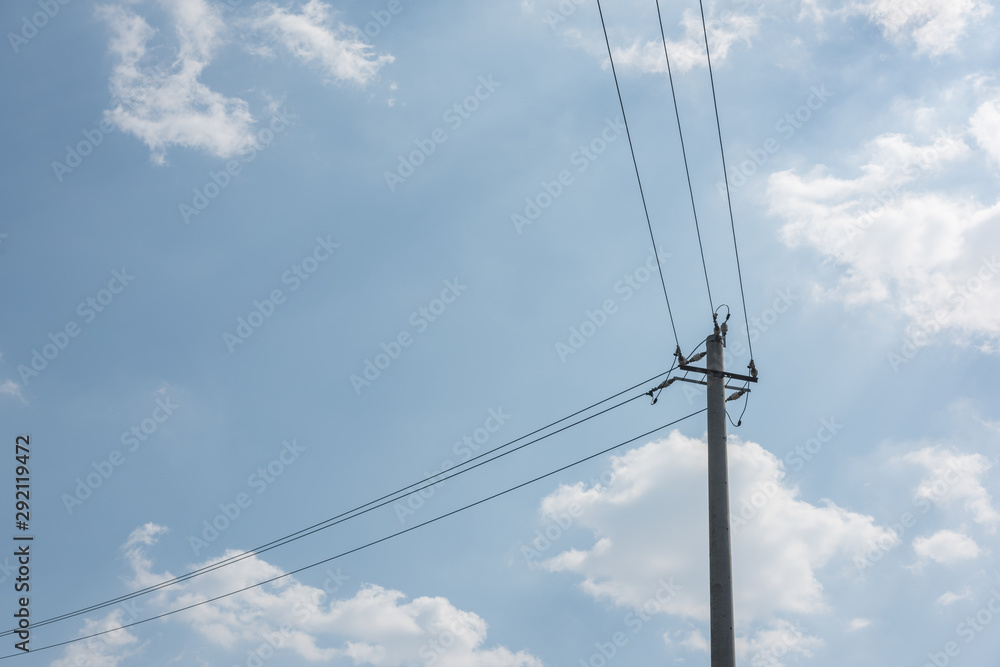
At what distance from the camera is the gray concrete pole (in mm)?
12031

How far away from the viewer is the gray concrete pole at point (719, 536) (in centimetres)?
1203

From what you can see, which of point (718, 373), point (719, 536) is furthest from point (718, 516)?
point (718, 373)

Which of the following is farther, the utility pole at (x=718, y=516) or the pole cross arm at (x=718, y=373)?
the pole cross arm at (x=718, y=373)

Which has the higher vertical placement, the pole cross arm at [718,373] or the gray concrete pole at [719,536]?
the pole cross arm at [718,373]

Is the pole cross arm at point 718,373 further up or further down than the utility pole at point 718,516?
further up

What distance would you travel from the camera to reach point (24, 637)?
33.2 meters

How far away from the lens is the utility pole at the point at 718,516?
12062mm

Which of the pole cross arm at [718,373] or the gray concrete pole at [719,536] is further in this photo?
the pole cross arm at [718,373]

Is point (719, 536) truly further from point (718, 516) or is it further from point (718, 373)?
point (718, 373)

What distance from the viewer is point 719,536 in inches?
501

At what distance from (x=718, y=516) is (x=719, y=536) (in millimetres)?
304

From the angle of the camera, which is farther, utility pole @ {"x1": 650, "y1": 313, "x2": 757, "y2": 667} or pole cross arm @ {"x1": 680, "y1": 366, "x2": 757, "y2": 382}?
pole cross arm @ {"x1": 680, "y1": 366, "x2": 757, "y2": 382}

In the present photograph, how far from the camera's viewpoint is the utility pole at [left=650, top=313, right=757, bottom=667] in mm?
12062

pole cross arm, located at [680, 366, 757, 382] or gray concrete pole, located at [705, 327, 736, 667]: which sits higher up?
pole cross arm, located at [680, 366, 757, 382]
